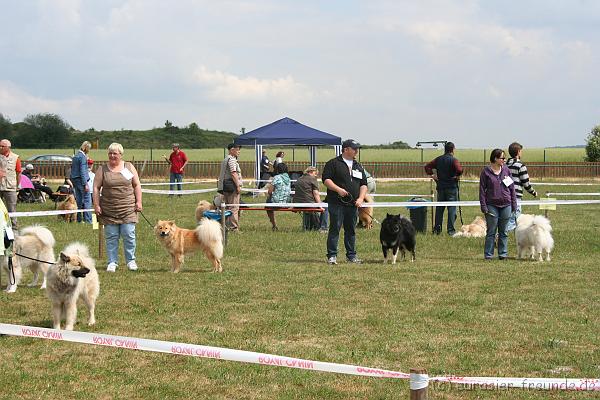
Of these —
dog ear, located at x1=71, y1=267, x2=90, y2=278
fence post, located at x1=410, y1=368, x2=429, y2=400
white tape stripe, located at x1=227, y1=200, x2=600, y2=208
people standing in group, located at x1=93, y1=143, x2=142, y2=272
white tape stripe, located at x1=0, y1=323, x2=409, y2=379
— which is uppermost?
people standing in group, located at x1=93, y1=143, x2=142, y2=272

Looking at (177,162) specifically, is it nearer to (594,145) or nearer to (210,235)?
(210,235)

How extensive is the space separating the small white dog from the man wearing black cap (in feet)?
8.60

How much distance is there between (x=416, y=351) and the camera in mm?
6234

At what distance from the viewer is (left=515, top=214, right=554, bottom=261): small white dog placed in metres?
11.8

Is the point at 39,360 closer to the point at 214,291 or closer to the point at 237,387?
the point at 237,387

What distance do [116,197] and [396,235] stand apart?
4.00m

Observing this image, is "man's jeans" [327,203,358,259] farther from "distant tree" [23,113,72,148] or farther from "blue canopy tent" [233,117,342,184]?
"distant tree" [23,113,72,148]

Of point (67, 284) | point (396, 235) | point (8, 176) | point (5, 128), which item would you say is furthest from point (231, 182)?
point (5, 128)

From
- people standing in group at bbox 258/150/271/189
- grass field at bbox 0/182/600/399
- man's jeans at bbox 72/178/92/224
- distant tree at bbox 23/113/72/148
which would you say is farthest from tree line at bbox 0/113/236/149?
grass field at bbox 0/182/600/399

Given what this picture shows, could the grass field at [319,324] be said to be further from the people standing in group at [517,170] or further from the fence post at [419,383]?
the fence post at [419,383]

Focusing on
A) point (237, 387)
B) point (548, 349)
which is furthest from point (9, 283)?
point (548, 349)

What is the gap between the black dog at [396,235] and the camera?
11431 millimetres

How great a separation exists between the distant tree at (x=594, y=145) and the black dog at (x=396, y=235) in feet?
145

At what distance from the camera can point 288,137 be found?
76.7 ft
